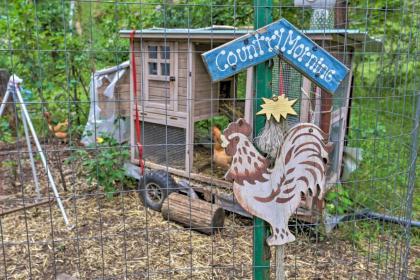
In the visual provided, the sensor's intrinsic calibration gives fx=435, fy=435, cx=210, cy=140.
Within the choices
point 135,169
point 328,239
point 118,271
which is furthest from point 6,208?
point 328,239

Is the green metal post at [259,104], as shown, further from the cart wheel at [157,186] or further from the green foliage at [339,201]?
the cart wheel at [157,186]

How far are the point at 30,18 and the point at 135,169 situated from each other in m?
1.92

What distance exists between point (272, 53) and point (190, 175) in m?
1.87

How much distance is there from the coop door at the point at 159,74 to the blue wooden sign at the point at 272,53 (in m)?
1.61

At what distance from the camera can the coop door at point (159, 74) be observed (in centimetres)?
330

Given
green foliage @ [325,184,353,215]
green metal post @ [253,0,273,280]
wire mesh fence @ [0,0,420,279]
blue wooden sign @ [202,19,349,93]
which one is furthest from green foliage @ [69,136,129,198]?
blue wooden sign @ [202,19,349,93]

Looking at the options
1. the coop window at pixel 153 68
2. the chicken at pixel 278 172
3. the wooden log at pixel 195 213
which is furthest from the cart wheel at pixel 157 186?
the chicken at pixel 278 172

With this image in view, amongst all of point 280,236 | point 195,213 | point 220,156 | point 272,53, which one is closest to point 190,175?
point 220,156

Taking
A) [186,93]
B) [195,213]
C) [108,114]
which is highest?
[186,93]

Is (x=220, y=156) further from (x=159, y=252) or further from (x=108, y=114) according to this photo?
(x=108, y=114)

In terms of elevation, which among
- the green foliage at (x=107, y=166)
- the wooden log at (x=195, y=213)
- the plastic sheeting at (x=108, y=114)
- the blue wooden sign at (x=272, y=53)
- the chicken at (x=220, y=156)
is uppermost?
the blue wooden sign at (x=272, y=53)

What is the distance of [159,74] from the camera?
132 inches

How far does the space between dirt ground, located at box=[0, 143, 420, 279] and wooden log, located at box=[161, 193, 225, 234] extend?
0.08 meters

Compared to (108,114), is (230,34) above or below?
above
